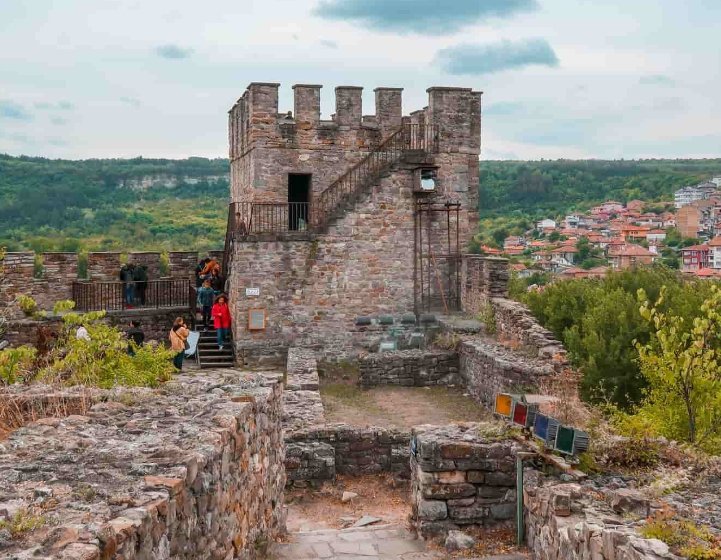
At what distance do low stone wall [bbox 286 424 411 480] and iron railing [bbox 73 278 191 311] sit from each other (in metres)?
13.6

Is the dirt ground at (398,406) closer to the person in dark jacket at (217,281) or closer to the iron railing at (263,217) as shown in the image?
the iron railing at (263,217)

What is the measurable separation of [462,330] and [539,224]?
61730mm

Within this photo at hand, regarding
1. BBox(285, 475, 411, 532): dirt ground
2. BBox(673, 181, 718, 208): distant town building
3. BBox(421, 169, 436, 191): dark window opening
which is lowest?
BBox(285, 475, 411, 532): dirt ground

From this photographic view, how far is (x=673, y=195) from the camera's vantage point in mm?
96500

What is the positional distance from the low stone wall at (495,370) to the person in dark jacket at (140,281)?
10.4 meters

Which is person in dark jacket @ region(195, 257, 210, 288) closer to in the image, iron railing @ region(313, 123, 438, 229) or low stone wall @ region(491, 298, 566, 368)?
iron railing @ region(313, 123, 438, 229)

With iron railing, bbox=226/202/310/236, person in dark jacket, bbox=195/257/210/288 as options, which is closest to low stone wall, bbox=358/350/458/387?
iron railing, bbox=226/202/310/236

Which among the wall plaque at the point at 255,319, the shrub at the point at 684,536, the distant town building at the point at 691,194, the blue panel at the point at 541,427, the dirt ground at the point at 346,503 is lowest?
the dirt ground at the point at 346,503

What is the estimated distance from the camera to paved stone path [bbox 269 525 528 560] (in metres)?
7.72

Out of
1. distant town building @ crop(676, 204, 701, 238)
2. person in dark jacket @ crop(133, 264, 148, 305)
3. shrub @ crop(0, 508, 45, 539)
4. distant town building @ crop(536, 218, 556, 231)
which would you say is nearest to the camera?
shrub @ crop(0, 508, 45, 539)

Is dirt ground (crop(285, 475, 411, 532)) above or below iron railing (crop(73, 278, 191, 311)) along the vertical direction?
below

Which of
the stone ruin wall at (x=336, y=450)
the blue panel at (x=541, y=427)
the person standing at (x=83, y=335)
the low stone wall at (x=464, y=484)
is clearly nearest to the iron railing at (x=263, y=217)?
the person standing at (x=83, y=335)

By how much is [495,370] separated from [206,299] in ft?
31.8

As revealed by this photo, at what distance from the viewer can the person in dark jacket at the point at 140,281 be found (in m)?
23.7
